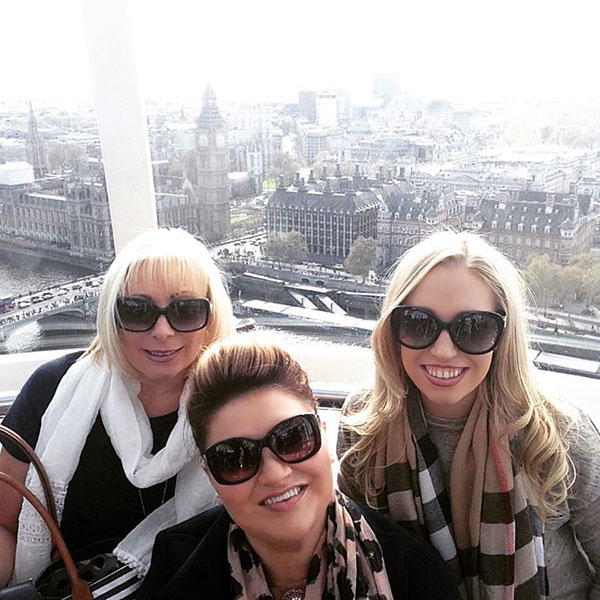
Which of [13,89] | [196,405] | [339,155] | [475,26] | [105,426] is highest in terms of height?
[475,26]

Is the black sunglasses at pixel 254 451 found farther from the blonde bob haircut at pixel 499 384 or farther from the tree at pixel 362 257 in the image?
the tree at pixel 362 257

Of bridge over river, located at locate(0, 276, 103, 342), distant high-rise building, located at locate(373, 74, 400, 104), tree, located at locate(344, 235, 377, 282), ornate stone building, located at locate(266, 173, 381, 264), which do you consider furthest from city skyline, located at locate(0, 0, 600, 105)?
bridge over river, located at locate(0, 276, 103, 342)

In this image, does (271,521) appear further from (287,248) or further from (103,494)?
(287,248)

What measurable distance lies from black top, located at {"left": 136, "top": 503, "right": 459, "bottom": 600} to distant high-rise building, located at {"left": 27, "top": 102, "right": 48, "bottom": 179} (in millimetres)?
2444

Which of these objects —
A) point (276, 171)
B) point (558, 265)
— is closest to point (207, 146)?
point (276, 171)

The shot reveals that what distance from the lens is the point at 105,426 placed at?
1675 mm

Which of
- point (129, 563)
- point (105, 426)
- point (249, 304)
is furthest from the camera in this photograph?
point (249, 304)

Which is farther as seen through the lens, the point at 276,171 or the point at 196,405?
the point at 276,171

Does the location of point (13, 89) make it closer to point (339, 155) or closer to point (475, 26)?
point (339, 155)

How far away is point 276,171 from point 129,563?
209 cm

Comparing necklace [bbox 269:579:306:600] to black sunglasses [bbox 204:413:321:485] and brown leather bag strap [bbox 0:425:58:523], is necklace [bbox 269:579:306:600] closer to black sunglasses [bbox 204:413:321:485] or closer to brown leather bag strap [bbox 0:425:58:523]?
black sunglasses [bbox 204:413:321:485]

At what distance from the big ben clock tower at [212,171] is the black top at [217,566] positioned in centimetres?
208

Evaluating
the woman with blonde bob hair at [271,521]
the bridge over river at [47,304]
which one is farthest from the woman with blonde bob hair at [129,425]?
the bridge over river at [47,304]

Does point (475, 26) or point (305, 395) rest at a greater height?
point (475, 26)
